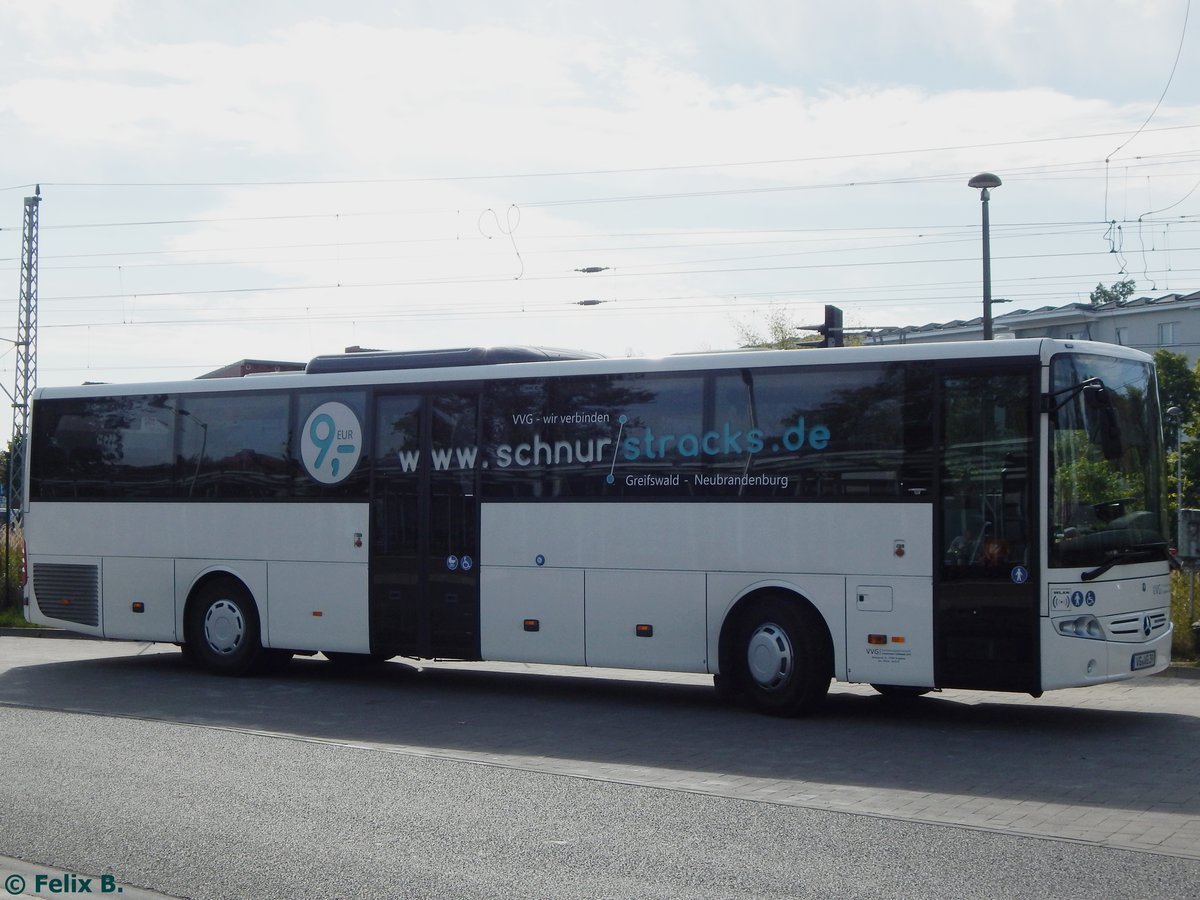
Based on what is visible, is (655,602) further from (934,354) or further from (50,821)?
(50,821)

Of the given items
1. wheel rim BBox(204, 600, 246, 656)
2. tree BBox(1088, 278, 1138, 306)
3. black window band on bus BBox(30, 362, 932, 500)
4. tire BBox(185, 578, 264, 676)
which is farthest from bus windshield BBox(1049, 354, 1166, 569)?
tree BBox(1088, 278, 1138, 306)

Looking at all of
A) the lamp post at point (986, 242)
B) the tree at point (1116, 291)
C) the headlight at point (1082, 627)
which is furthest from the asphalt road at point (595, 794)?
the tree at point (1116, 291)

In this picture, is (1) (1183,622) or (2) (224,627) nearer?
(2) (224,627)

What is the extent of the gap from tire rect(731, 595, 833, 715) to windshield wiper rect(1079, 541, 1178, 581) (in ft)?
7.42

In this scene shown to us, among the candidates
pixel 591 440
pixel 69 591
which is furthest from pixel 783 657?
pixel 69 591

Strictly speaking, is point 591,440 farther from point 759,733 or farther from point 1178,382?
point 1178,382

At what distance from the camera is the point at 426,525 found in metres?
14.0

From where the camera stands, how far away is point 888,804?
8344mm

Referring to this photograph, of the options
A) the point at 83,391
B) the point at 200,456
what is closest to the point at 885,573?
the point at 200,456

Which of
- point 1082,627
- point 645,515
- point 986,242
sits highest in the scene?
point 986,242

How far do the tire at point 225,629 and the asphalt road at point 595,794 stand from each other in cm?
106
